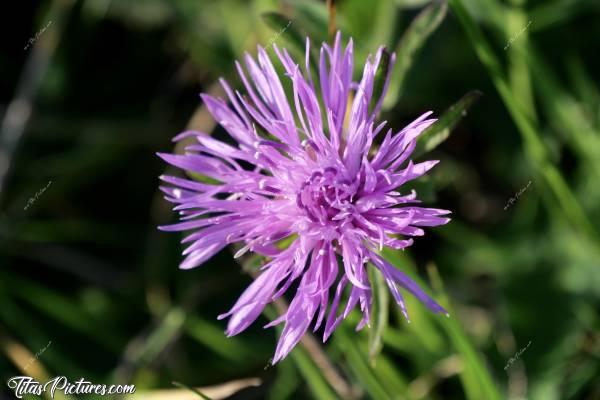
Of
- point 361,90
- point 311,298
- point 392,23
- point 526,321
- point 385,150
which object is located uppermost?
point 392,23

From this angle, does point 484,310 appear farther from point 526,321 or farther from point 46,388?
point 46,388

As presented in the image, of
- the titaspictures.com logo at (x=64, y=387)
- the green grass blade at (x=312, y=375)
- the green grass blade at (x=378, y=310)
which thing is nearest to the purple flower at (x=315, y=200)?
the green grass blade at (x=378, y=310)

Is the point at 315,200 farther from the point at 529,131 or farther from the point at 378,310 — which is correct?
the point at 529,131

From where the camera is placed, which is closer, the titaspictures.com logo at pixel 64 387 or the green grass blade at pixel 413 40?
the green grass blade at pixel 413 40

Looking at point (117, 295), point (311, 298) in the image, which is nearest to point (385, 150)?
point (311, 298)

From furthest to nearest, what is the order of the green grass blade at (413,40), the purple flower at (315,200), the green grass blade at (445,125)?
the green grass blade at (413,40), the green grass blade at (445,125), the purple flower at (315,200)

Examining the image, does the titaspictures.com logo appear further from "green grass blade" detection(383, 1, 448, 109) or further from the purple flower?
"green grass blade" detection(383, 1, 448, 109)

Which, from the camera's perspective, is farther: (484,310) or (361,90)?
(484,310)

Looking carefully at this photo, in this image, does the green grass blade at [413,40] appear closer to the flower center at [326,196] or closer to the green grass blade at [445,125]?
the green grass blade at [445,125]
